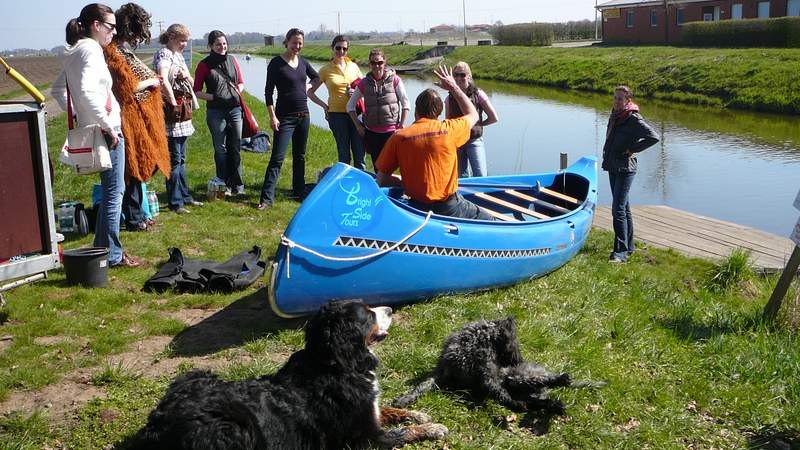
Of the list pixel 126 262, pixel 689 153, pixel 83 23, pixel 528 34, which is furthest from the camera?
pixel 528 34

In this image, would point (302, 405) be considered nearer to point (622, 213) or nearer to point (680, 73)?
point (622, 213)

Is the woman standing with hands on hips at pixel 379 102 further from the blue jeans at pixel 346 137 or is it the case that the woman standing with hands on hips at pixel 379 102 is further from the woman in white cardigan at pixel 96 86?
the woman in white cardigan at pixel 96 86

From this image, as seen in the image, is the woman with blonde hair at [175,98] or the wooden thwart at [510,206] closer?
the wooden thwart at [510,206]

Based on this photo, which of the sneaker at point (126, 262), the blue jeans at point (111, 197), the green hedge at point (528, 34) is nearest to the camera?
the blue jeans at point (111, 197)

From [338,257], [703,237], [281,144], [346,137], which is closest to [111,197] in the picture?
[338,257]

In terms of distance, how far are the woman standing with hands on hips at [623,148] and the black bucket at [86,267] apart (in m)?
5.03

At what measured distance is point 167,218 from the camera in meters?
7.80

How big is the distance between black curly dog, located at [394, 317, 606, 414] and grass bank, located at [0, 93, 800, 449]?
0.25ft

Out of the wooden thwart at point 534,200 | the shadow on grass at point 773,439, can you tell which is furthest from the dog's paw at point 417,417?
the wooden thwart at point 534,200

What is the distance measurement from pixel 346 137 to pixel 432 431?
5621mm

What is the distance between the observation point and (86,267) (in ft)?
18.5

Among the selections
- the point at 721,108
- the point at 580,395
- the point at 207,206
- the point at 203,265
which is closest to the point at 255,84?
the point at 721,108

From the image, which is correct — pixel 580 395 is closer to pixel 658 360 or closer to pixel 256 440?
pixel 658 360

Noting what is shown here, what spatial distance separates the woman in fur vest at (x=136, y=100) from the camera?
20.7 feet
